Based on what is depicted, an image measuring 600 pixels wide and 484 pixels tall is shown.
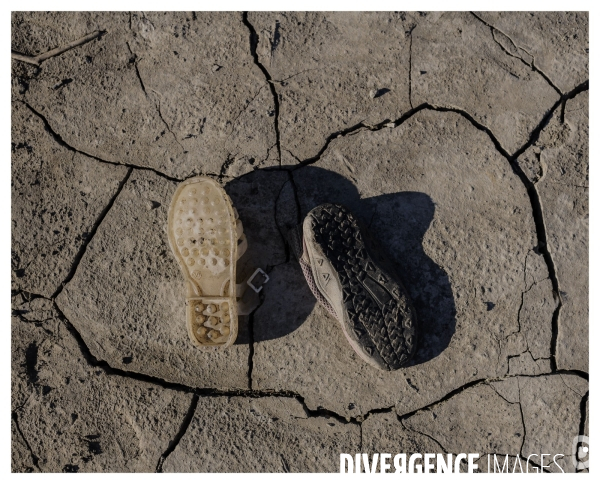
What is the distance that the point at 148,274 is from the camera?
2.23 meters

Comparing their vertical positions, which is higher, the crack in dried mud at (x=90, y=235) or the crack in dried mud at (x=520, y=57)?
the crack in dried mud at (x=520, y=57)

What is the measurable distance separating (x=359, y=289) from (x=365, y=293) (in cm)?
4

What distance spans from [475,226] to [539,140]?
52 centimetres

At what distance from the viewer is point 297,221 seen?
2.20 metres

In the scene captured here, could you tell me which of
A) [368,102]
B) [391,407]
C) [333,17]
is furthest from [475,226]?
[333,17]

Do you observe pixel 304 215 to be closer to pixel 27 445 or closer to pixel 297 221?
pixel 297 221

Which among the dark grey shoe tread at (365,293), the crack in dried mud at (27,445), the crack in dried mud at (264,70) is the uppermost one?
the crack in dried mud at (264,70)

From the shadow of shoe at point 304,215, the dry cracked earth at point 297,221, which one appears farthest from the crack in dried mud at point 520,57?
the shadow of shoe at point 304,215

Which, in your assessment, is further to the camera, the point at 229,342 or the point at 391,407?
the point at 391,407

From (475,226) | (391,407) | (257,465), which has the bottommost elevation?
(257,465)

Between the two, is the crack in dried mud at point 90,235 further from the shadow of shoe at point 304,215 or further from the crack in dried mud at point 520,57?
A: the crack in dried mud at point 520,57

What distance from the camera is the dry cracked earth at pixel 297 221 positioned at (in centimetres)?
220

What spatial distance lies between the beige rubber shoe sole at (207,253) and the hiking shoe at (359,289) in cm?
36

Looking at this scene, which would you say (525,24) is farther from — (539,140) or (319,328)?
(319,328)
